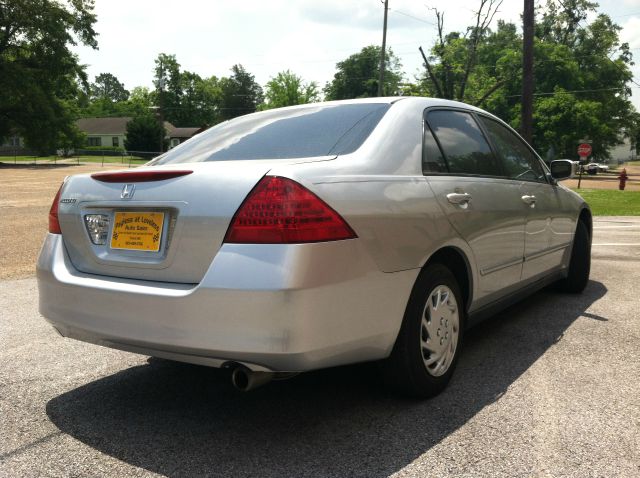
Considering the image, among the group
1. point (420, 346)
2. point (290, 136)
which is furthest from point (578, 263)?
point (290, 136)

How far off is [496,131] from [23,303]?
4263 mm

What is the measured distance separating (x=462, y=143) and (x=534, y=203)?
0.95m

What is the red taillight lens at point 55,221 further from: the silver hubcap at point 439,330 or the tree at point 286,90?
the tree at point 286,90

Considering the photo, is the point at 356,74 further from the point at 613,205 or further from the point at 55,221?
the point at 55,221

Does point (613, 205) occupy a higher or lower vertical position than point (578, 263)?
lower

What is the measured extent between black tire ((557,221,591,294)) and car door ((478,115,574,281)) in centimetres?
54

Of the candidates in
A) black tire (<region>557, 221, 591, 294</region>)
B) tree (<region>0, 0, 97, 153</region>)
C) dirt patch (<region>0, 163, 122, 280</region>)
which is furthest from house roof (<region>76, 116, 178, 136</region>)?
black tire (<region>557, 221, 591, 294</region>)

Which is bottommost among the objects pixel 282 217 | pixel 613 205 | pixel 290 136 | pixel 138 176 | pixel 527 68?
pixel 613 205

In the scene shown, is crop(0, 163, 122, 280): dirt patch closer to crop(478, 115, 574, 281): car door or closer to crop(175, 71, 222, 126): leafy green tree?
crop(478, 115, 574, 281): car door

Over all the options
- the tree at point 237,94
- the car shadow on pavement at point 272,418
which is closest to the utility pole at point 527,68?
the car shadow on pavement at point 272,418

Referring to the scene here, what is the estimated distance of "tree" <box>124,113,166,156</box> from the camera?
7488 centimetres

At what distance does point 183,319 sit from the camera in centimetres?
249

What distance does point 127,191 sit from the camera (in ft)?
9.09

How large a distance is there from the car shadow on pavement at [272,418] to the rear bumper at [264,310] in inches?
14.9
